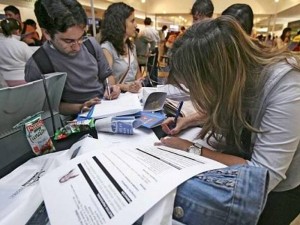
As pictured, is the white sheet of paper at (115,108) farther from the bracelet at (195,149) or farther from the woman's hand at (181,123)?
the bracelet at (195,149)

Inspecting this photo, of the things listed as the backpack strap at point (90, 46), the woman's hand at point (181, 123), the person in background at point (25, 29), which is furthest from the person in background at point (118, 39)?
the person in background at point (25, 29)

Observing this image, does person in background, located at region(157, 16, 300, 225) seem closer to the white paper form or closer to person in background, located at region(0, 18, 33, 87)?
the white paper form

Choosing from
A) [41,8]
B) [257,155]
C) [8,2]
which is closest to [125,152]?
[257,155]

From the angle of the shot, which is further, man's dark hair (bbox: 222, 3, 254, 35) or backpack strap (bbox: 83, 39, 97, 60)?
man's dark hair (bbox: 222, 3, 254, 35)

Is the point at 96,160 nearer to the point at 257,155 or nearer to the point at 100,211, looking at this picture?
the point at 100,211

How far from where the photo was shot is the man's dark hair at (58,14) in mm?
1005

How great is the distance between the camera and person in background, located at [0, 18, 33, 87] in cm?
245

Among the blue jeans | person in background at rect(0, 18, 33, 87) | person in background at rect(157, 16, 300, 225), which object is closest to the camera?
the blue jeans

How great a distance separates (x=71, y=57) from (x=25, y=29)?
10.6ft

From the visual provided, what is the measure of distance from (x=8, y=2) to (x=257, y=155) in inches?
185

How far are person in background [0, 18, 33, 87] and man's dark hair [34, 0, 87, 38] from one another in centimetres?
162

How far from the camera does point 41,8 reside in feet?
3.34

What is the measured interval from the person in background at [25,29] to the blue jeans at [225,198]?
360cm

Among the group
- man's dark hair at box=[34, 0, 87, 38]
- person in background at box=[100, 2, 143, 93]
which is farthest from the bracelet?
person in background at box=[100, 2, 143, 93]
